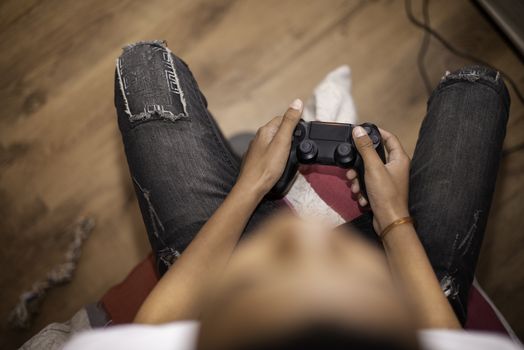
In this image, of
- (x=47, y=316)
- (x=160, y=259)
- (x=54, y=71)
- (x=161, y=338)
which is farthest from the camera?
(x=54, y=71)

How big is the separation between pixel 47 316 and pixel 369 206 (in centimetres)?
88

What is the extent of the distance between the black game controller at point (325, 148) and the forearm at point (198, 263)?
93mm

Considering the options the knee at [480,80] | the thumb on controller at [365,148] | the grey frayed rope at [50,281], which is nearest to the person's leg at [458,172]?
the knee at [480,80]

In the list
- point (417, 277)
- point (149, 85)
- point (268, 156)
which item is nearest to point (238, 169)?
point (268, 156)

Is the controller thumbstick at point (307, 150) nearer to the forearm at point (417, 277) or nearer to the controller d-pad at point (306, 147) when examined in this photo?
the controller d-pad at point (306, 147)

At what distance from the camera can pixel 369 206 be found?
2.42 feet

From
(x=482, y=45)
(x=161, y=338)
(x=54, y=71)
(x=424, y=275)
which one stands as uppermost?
(x=54, y=71)

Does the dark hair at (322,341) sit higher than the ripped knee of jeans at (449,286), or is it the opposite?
the dark hair at (322,341)

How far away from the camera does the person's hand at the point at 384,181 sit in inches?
25.5

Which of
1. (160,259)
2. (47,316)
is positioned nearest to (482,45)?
(160,259)

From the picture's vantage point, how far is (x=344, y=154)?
698 mm

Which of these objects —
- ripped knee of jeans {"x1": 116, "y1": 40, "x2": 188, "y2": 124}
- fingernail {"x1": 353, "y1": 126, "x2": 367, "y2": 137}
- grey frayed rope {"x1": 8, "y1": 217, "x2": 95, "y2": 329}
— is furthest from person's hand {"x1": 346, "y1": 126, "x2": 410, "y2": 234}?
grey frayed rope {"x1": 8, "y1": 217, "x2": 95, "y2": 329}

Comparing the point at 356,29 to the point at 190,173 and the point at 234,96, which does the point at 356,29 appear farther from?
the point at 190,173

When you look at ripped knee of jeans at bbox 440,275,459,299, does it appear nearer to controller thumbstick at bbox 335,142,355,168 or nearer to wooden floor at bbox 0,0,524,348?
controller thumbstick at bbox 335,142,355,168
